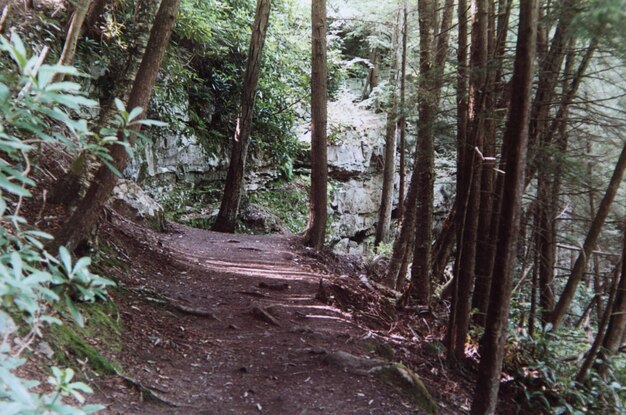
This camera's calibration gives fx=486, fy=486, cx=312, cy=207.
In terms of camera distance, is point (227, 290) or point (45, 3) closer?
point (45, 3)

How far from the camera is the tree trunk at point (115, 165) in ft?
14.8

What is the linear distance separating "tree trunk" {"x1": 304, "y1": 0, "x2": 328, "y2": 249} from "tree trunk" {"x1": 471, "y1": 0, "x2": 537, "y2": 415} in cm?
689

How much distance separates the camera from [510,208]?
3.95 meters

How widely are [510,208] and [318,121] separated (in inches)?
281

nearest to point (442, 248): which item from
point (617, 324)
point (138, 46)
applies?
point (617, 324)

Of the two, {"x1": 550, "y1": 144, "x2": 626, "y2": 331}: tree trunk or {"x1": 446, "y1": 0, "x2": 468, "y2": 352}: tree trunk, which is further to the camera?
{"x1": 550, "y1": 144, "x2": 626, "y2": 331}: tree trunk

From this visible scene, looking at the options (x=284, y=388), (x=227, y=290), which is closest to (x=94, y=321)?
(x=284, y=388)

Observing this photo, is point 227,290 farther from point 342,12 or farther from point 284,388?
point 342,12

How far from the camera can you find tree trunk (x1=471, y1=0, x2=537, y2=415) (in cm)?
387

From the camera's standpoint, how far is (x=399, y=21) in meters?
17.1

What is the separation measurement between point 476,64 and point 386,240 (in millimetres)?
11566

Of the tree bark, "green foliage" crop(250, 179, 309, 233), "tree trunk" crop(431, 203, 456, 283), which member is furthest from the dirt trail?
"green foliage" crop(250, 179, 309, 233)

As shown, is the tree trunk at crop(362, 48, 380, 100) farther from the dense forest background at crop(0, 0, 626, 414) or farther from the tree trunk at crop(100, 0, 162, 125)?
the tree trunk at crop(100, 0, 162, 125)

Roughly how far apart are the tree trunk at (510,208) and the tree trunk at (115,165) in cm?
316
